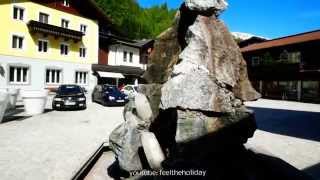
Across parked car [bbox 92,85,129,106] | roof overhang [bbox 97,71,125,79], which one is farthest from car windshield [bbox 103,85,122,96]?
roof overhang [bbox 97,71,125,79]

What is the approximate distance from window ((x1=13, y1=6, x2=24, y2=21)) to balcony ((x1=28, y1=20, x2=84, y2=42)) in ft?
3.84

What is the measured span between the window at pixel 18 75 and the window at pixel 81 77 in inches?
241

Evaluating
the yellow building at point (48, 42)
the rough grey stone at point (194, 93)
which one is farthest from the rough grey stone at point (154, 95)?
the yellow building at point (48, 42)

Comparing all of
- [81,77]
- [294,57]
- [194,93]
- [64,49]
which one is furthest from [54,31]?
[194,93]

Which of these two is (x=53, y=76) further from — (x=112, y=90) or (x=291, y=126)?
(x=291, y=126)

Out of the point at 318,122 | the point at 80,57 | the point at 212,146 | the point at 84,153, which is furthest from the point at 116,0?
the point at 212,146

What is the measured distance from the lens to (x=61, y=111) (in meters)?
22.2

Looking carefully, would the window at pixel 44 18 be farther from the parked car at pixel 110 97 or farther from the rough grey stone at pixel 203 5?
the rough grey stone at pixel 203 5

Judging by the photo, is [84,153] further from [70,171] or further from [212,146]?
[212,146]

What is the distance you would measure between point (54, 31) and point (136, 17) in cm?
3658

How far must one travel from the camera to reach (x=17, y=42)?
1237 inches

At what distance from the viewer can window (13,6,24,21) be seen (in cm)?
3106

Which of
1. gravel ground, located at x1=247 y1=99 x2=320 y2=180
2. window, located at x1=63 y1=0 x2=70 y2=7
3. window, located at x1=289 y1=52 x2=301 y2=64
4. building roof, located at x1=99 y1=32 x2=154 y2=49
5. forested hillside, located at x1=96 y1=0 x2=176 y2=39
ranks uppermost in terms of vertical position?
forested hillside, located at x1=96 y1=0 x2=176 y2=39

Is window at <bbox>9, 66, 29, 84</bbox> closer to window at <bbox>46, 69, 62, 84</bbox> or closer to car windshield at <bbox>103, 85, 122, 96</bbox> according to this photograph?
window at <bbox>46, 69, 62, 84</bbox>
